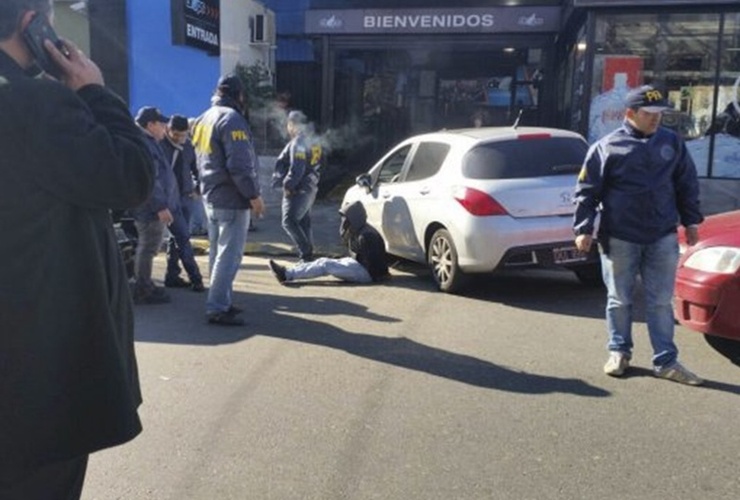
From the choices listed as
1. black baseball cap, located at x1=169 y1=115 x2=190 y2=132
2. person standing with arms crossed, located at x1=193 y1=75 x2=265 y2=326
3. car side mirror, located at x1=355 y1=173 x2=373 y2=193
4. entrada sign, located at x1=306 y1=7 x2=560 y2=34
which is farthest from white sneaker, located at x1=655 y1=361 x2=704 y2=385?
entrada sign, located at x1=306 y1=7 x2=560 y2=34

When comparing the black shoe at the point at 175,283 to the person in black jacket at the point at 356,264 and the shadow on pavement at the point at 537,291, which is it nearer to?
the person in black jacket at the point at 356,264

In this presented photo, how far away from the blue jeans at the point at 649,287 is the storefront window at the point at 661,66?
337 inches

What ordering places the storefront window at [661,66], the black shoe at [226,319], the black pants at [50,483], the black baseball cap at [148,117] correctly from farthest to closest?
the storefront window at [661,66]
the black baseball cap at [148,117]
the black shoe at [226,319]
the black pants at [50,483]

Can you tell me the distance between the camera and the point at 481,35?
16344mm

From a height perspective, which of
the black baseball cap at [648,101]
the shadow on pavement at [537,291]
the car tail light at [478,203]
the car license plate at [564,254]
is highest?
the black baseball cap at [648,101]

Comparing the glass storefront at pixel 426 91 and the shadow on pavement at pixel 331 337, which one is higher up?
the glass storefront at pixel 426 91

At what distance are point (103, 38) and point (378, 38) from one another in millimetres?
6016

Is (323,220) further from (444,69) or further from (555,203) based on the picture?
(444,69)

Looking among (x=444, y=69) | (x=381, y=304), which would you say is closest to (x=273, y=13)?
(x=444, y=69)

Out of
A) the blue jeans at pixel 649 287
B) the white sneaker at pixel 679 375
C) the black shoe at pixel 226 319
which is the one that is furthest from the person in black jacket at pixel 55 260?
the black shoe at pixel 226 319

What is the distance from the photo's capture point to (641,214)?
4.71 m

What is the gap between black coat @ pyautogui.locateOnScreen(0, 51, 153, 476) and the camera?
1.79 meters

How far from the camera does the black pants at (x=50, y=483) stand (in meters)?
1.90

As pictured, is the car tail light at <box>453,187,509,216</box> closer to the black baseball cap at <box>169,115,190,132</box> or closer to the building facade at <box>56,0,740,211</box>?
the building facade at <box>56,0,740,211</box>
